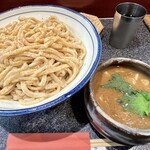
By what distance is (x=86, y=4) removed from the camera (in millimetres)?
1573

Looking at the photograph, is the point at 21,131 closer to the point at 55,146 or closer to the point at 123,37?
the point at 55,146

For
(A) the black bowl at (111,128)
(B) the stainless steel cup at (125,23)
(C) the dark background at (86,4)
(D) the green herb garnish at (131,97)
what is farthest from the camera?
(C) the dark background at (86,4)

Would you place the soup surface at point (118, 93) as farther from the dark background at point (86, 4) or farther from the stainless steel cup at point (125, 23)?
the dark background at point (86, 4)

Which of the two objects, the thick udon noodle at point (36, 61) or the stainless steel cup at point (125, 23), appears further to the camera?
the stainless steel cup at point (125, 23)

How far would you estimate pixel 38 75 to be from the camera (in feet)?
3.03

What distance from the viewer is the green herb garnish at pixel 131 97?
897 mm

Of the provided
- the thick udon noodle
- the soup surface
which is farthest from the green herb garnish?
the thick udon noodle

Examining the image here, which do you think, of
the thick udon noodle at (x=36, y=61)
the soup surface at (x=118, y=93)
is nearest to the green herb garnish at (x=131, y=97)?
the soup surface at (x=118, y=93)

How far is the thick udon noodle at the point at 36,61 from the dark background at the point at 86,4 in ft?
1.50

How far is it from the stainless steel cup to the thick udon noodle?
1.16 feet

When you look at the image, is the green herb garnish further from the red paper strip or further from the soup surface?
the red paper strip

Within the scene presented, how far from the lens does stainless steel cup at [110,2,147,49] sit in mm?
1277

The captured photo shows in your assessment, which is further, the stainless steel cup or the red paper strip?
the stainless steel cup

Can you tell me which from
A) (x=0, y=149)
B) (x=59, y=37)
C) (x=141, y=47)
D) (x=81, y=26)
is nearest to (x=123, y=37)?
Result: (x=141, y=47)
